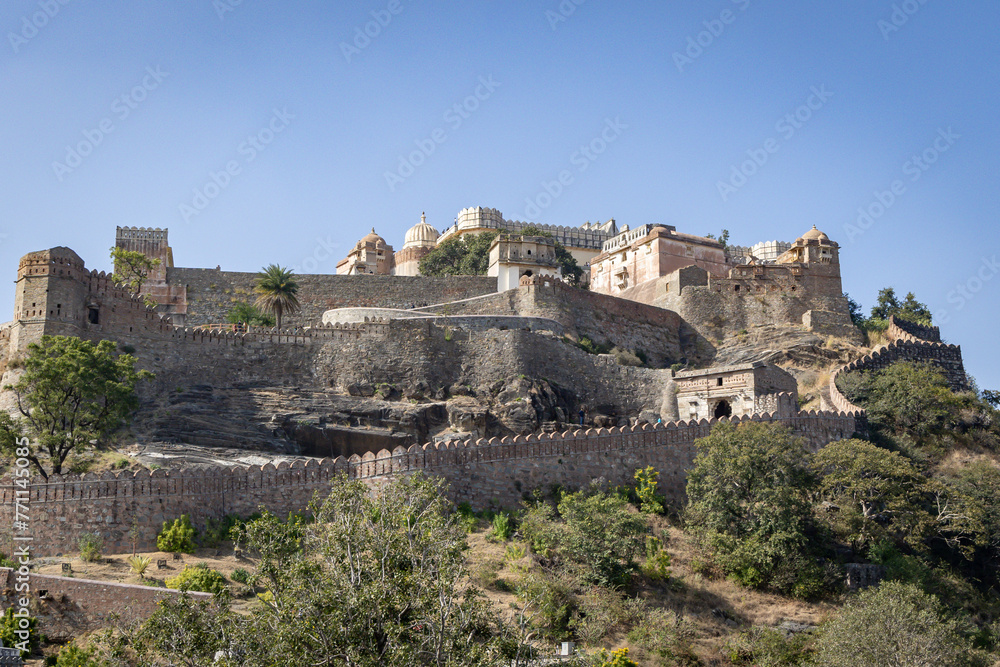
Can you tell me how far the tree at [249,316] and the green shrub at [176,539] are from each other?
62.4ft

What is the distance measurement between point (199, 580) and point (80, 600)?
7.92ft

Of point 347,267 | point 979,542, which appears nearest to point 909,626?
point 979,542

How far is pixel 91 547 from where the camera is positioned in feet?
81.7

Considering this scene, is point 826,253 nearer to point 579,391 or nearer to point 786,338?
point 786,338

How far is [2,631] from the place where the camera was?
69.1 ft

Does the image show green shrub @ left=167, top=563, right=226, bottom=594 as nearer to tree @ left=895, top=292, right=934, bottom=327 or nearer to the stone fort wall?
the stone fort wall

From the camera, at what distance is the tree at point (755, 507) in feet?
89.7

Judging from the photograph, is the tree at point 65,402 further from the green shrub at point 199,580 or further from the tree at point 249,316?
the tree at point 249,316

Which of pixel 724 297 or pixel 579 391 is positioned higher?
pixel 724 297

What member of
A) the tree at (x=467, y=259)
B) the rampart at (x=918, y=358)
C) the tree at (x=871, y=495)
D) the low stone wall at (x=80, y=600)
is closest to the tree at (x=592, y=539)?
the tree at (x=871, y=495)

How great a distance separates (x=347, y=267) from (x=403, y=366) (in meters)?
25.6

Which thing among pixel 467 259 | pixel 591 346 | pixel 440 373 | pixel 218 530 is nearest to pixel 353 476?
pixel 218 530

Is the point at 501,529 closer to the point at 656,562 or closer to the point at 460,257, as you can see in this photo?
the point at 656,562

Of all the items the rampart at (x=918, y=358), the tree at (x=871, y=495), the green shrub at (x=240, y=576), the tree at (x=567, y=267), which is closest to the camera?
the green shrub at (x=240, y=576)
